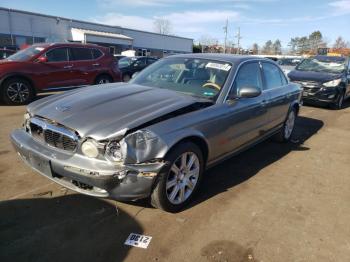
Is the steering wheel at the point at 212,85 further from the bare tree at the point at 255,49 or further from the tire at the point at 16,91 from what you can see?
the bare tree at the point at 255,49

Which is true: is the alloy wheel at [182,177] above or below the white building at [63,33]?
below

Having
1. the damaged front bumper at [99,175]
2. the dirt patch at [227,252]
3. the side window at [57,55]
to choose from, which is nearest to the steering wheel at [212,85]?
the damaged front bumper at [99,175]

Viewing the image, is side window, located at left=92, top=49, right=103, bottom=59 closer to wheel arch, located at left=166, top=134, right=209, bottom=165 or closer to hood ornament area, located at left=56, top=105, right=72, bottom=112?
hood ornament area, located at left=56, top=105, right=72, bottom=112

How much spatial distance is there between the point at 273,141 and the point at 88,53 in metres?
6.83

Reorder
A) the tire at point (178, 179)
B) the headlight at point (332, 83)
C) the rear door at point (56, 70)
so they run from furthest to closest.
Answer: the headlight at point (332, 83) → the rear door at point (56, 70) → the tire at point (178, 179)

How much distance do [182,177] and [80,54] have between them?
8068 millimetres

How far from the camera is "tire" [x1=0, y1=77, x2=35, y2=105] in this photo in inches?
354

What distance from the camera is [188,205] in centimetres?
372

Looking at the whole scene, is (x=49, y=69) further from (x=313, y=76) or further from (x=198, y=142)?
(x=313, y=76)

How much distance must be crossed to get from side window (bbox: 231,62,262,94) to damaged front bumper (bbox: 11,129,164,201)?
1802 mm

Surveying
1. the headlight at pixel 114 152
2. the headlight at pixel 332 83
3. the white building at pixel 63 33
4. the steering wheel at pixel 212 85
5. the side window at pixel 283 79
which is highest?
the white building at pixel 63 33

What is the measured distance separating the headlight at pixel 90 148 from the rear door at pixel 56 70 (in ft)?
23.7

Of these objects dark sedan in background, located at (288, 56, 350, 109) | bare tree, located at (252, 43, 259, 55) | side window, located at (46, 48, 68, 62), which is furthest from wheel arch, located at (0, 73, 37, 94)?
bare tree, located at (252, 43, 259, 55)

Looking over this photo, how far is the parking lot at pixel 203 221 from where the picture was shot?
114 inches
